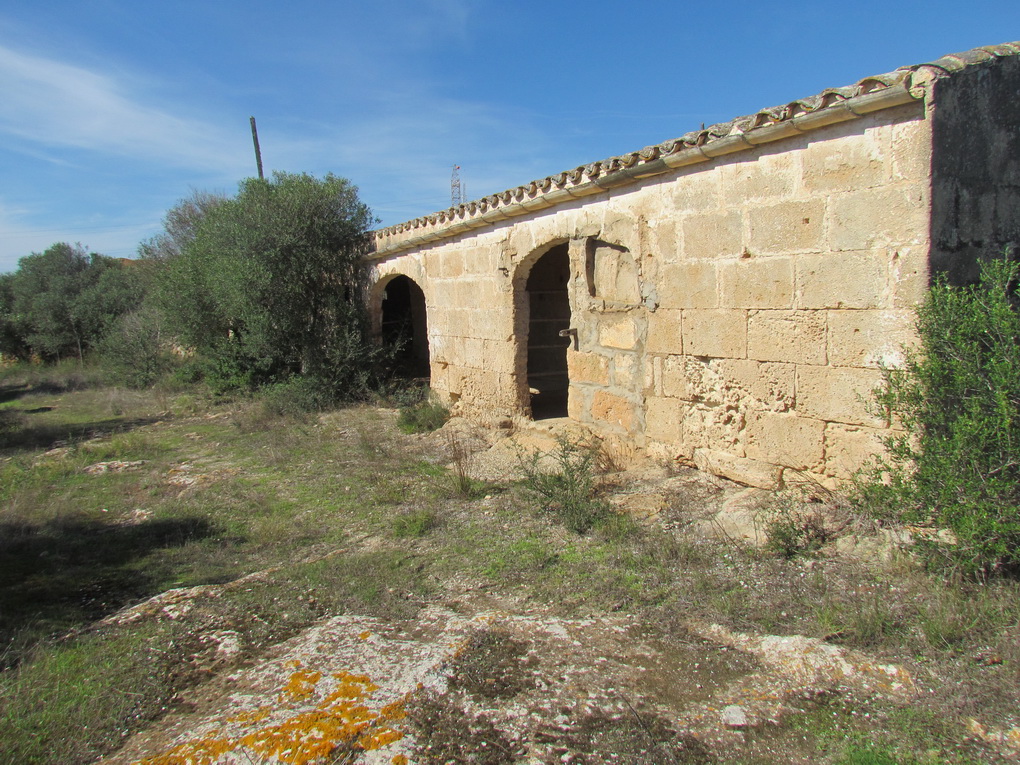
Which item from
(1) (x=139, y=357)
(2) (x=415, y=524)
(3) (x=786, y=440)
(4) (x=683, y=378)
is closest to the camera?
(3) (x=786, y=440)

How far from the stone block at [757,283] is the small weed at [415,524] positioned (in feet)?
9.32

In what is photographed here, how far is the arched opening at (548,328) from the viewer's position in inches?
374

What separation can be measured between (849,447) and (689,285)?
1.81 m

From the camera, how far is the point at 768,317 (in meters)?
4.94

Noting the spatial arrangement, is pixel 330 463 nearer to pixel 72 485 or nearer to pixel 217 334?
pixel 72 485

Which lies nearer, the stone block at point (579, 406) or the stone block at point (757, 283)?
the stone block at point (757, 283)

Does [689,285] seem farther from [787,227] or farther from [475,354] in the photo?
Answer: [475,354]

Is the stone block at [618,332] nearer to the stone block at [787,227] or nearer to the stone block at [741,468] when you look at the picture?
the stone block at [741,468]

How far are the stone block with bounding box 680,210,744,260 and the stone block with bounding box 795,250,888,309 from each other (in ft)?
1.95

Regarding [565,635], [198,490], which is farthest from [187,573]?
[565,635]

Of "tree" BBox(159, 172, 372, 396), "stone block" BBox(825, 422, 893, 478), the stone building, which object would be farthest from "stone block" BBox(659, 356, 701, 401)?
"tree" BBox(159, 172, 372, 396)

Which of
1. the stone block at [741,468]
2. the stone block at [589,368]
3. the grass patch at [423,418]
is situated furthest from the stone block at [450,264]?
the stone block at [741,468]

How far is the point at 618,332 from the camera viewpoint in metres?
6.50

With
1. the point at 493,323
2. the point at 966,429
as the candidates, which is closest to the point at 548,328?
the point at 493,323
